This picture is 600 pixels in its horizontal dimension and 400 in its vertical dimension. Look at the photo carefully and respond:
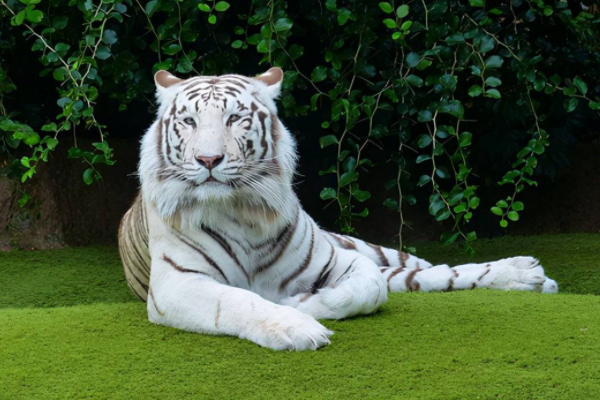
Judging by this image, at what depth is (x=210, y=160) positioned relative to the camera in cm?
299

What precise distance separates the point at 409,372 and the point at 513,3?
288 centimetres

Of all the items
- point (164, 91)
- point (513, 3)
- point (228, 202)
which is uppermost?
point (513, 3)

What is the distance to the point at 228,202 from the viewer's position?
10.3 feet

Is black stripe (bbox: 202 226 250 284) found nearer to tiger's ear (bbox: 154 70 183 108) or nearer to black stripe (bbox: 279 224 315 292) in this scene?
black stripe (bbox: 279 224 315 292)

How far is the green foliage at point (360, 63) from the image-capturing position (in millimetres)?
4288

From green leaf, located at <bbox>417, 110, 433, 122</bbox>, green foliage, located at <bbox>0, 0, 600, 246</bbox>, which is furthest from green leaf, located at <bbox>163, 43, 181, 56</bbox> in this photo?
green leaf, located at <bbox>417, 110, 433, 122</bbox>

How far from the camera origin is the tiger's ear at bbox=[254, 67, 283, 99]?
3451mm

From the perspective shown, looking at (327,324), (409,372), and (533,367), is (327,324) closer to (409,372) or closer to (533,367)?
(409,372)

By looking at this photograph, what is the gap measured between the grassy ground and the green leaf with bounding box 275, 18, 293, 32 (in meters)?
1.49

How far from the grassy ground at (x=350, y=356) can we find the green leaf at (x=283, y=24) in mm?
1493

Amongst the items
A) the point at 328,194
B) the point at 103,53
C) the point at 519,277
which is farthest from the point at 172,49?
the point at 519,277

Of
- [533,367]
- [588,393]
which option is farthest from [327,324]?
[588,393]

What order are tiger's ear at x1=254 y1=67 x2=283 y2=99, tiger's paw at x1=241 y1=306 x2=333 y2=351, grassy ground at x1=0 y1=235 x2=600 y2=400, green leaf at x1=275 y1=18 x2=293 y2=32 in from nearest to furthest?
grassy ground at x1=0 y1=235 x2=600 y2=400
tiger's paw at x1=241 y1=306 x2=333 y2=351
tiger's ear at x1=254 y1=67 x2=283 y2=99
green leaf at x1=275 y1=18 x2=293 y2=32

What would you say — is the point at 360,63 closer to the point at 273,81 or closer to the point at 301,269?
the point at 273,81
